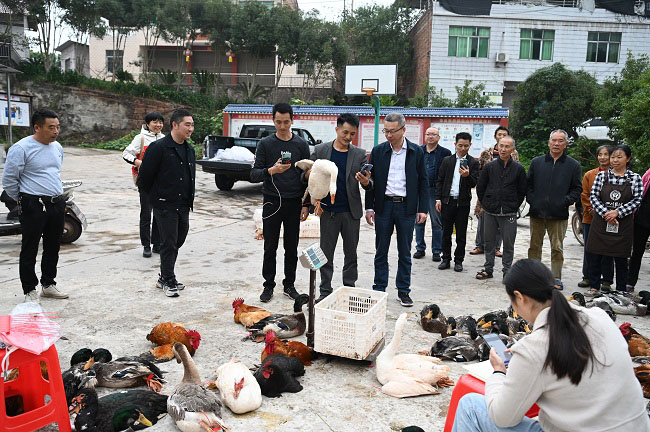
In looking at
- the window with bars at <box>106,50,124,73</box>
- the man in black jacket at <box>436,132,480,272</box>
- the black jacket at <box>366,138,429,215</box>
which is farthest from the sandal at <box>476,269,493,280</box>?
the window with bars at <box>106,50,124,73</box>

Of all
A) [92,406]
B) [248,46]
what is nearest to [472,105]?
[248,46]

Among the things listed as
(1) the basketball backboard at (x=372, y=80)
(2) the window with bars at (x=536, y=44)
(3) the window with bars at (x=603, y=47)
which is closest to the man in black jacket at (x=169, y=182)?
(1) the basketball backboard at (x=372, y=80)

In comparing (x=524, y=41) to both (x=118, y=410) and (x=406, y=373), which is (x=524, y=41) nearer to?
(x=406, y=373)

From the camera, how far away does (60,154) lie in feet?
17.0

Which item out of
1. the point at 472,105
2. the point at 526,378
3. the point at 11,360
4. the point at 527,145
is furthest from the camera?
the point at 472,105

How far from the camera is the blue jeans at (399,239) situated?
17.5 ft

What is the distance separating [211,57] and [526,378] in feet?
114

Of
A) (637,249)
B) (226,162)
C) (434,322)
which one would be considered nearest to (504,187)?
(637,249)

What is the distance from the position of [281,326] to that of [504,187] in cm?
345

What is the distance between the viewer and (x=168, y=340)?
4.05 m

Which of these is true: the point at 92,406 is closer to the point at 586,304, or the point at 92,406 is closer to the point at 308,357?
the point at 308,357

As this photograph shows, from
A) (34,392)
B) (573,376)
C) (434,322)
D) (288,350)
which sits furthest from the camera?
(434,322)

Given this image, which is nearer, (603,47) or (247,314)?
(247,314)

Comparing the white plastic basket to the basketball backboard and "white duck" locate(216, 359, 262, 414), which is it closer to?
"white duck" locate(216, 359, 262, 414)
